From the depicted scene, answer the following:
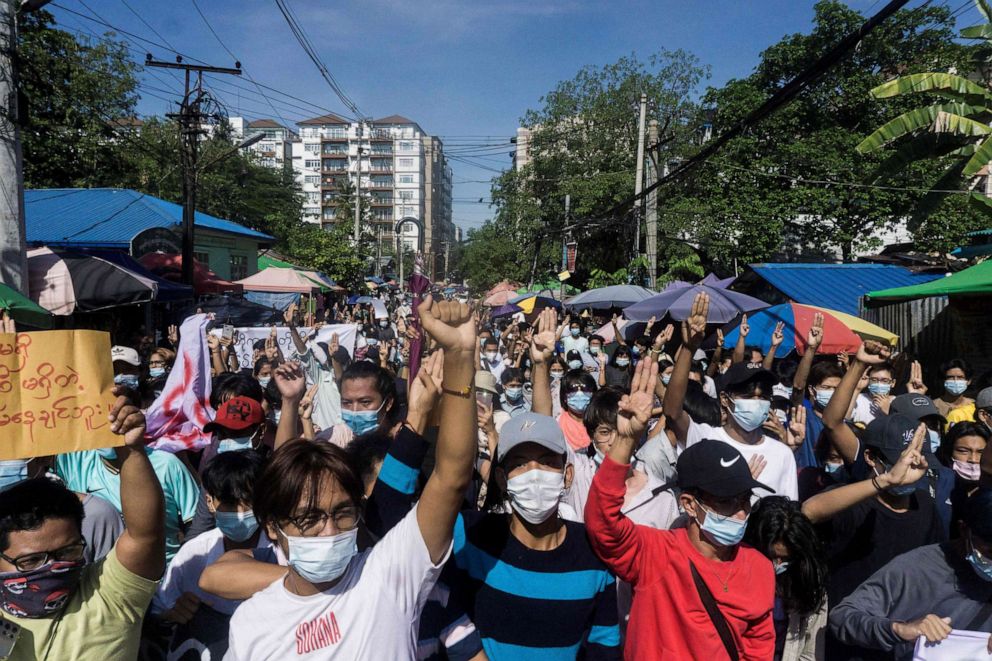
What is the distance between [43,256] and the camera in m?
8.66

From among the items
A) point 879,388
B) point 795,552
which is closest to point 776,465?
point 795,552

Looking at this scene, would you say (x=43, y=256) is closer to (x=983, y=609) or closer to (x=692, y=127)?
(x=983, y=609)

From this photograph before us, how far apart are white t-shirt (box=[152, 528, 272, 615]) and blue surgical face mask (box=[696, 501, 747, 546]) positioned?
1597 mm

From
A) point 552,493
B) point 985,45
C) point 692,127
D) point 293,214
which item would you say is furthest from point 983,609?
point 293,214

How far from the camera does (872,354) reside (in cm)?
398

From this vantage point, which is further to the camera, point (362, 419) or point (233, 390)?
point (233, 390)

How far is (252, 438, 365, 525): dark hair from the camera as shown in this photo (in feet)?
6.61

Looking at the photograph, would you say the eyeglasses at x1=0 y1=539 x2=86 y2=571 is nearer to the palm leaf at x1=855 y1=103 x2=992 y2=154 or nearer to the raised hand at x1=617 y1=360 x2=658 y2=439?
the raised hand at x1=617 y1=360 x2=658 y2=439

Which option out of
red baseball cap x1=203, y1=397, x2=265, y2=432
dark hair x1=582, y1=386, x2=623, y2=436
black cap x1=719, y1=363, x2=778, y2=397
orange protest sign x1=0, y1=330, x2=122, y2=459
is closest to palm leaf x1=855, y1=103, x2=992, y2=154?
black cap x1=719, y1=363, x2=778, y2=397

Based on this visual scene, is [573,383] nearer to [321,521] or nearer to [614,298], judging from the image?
[321,521]

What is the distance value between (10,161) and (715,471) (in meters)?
7.66

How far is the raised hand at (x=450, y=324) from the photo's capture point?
1.93 meters

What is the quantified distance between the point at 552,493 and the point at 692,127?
1252 inches

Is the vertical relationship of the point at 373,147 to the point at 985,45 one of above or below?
above
